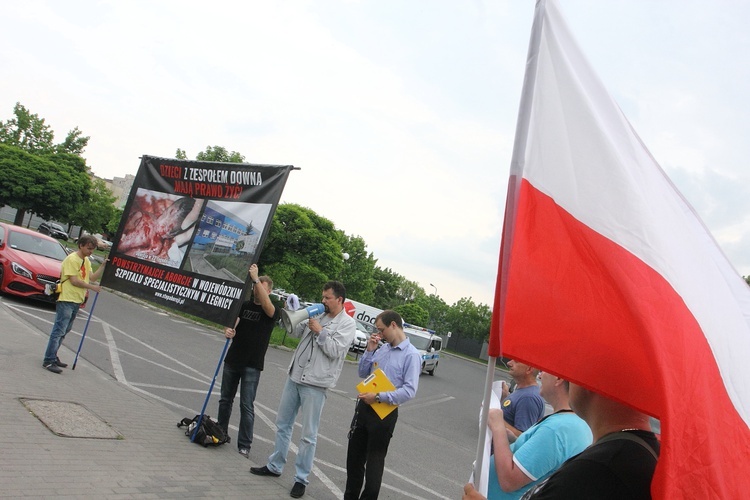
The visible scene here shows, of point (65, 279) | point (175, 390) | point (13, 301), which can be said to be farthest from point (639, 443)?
point (13, 301)

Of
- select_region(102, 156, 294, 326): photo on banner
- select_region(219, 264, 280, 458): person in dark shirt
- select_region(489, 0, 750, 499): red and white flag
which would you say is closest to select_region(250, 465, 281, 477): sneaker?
select_region(219, 264, 280, 458): person in dark shirt

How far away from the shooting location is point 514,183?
207cm

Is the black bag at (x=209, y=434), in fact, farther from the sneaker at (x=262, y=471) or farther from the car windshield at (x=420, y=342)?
the car windshield at (x=420, y=342)

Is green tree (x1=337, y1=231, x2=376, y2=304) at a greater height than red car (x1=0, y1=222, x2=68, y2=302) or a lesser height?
greater

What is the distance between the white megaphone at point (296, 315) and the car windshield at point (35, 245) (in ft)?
35.5

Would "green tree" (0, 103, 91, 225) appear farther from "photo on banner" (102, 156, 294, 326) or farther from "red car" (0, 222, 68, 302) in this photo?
"photo on banner" (102, 156, 294, 326)

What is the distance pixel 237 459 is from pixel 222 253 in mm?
2212

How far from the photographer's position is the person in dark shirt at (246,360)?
6.38 m

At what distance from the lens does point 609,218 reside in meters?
1.88

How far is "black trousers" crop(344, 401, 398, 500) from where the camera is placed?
5168 mm

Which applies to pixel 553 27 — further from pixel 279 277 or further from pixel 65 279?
pixel 279 277

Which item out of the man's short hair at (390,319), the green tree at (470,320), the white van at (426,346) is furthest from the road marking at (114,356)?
the green tree at (470,320)

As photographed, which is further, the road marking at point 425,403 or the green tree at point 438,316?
the green tree at point 438,316

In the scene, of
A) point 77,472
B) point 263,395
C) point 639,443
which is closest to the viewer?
point 639,443
